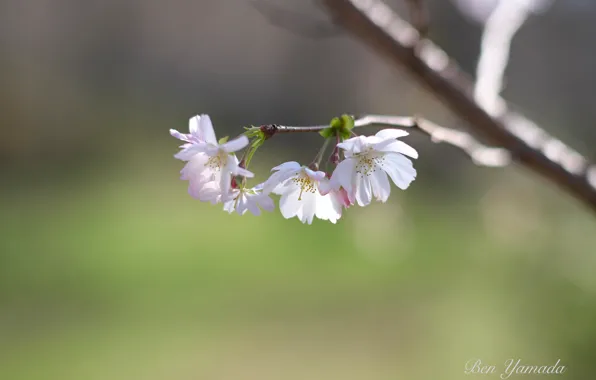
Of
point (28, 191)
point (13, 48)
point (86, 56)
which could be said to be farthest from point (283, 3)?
point (28, 191)

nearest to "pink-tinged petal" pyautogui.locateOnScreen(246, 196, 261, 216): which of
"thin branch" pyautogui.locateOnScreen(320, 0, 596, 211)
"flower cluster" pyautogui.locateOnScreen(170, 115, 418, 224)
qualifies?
"flower cluster" pyautogui.locateOnScreen(170, 115, 418, 224)

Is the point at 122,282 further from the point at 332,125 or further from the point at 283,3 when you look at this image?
the point at 283,3

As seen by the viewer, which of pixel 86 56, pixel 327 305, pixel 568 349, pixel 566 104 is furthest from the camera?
pixel 86 56

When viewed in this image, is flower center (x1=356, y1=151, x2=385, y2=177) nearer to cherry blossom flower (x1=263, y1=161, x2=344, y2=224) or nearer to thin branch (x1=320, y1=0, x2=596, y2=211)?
cherry blossom flower (x1=263, y1=161, x2=344, y2=224)

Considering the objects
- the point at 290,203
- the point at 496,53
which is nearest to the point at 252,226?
the point at 496,53

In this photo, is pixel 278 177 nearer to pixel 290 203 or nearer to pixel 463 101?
pixel 290 203

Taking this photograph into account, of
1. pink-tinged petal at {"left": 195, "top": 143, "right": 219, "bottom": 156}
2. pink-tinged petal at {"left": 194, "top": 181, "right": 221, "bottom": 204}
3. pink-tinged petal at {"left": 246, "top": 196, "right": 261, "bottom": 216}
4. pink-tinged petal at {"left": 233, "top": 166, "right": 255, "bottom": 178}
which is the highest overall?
pink-tinged petal at {"left": 195, "top": 143, "right": 219, "bottom": 156}

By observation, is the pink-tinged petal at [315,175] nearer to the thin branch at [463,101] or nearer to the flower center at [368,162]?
the flower center at [368,162]

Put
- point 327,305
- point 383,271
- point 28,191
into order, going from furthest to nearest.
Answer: point 28,191 → point 383,271 → point 327,305
